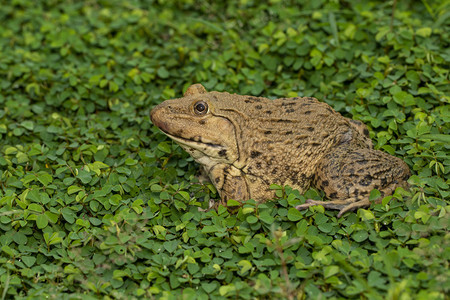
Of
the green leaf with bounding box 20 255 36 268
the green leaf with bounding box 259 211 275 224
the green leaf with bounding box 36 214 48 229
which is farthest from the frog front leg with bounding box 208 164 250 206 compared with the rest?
the green leaf with bounding box 20 255 36 268

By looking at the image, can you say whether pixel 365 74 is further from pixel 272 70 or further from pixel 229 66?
pixel 229 66

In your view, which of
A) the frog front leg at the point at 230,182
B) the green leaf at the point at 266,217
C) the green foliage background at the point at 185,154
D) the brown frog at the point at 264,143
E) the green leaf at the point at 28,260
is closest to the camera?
the green foliage background at the point at 185,154

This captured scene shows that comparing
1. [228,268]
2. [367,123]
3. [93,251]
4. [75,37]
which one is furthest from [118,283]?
[75,37]

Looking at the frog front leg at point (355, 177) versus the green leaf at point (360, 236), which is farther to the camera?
the frog front leg at point (355, 177)

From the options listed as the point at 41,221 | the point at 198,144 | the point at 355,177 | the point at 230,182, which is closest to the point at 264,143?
the point at 230,182

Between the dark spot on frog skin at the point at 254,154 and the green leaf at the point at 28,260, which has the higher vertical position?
the dark spot on frog skin at the point at 254,154

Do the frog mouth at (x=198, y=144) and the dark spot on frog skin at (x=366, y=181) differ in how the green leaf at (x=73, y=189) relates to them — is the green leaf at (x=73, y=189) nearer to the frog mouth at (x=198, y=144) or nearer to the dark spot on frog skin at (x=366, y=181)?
the frog mouth at (x=198, y=144)

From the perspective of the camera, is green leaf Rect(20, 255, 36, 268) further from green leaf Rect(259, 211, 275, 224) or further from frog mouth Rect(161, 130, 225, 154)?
green leaf Rect(259, 211, 275, 224)

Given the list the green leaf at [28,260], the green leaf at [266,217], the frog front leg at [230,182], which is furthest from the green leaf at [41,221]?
the green leaf at [266,217]
